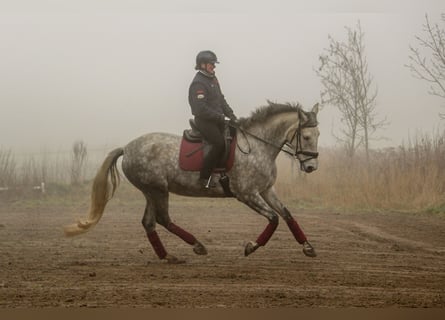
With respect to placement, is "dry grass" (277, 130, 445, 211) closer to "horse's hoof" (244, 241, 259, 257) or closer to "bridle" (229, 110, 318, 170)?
"bridle" (229, 110, 318, 170)

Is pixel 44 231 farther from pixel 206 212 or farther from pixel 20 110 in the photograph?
pixel 206 212

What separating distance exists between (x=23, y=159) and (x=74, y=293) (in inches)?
93.2

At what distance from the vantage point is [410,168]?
6.24 m

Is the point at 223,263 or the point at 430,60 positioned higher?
the point at 430,60

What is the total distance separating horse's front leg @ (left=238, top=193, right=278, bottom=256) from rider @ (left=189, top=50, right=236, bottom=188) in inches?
14.7

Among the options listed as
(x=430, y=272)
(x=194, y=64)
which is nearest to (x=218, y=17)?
(x=194, y=64)

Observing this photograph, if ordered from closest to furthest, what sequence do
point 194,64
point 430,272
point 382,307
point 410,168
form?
point 382,307
point 430,272
point 194,64
point 410,168

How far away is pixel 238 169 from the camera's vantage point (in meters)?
5.06

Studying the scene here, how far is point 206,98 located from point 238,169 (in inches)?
24.2

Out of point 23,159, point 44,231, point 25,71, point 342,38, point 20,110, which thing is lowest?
point 44,231

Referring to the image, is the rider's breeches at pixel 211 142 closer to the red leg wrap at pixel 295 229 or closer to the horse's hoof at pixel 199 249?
the horse's hoof at pixel 199 249

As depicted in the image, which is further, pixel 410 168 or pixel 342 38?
pixel 410 168

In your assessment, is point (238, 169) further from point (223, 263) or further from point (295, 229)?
point (223, 263)

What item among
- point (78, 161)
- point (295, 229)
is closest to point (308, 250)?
point (295, 229)
